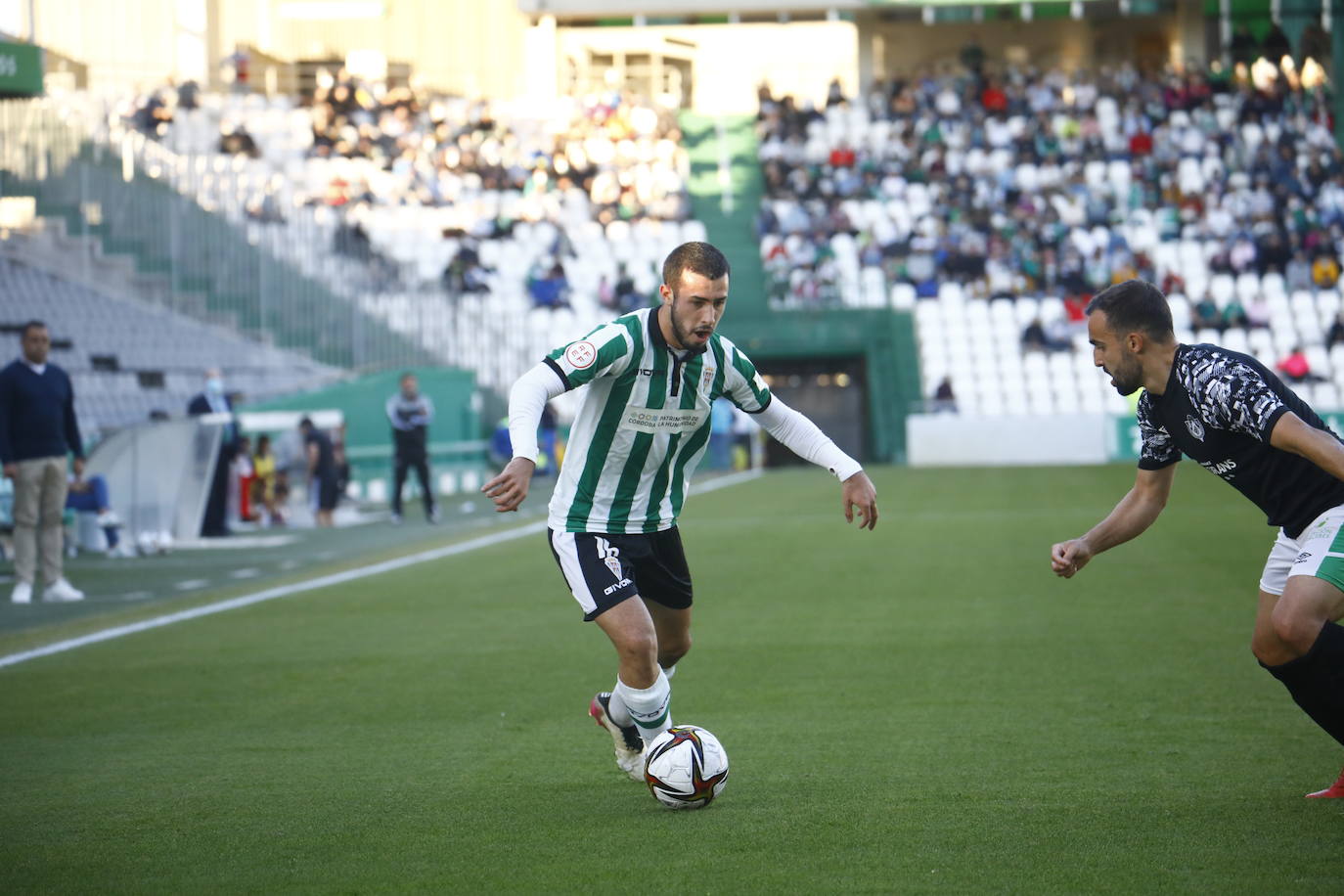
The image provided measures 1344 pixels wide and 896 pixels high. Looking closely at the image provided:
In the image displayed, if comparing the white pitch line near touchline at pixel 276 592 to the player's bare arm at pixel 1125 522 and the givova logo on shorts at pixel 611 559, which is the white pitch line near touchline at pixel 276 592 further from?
the player's bare arm at pixel 1125 522

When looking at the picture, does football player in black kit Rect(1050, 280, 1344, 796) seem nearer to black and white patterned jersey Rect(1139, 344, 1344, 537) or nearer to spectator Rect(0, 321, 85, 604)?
black and white patterned jersey Rect(1139, 344, 1344, 537)

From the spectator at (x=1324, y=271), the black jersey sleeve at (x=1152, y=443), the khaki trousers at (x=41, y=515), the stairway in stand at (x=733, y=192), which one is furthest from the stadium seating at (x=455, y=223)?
the black jersey sleeve at (x=1152, y=443)

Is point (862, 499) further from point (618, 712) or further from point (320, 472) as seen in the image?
point (320, 472)

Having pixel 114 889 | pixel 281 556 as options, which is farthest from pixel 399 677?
pixel 281 556

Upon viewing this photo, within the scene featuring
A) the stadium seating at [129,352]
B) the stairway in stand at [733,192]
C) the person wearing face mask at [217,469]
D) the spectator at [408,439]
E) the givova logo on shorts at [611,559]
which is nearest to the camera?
the givova logo on shorts at [611,559]

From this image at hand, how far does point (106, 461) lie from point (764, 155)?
26.8 m

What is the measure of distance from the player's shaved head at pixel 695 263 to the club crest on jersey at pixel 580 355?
0.38 m

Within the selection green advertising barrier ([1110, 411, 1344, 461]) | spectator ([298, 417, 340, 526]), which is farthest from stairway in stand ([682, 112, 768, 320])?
spectator ([298, 417, 340, 526])

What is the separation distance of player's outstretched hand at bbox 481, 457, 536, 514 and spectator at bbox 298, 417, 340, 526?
1704cm

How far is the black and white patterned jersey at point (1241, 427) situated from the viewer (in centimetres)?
553

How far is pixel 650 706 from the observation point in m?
6.24

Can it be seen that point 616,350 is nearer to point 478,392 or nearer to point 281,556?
point 281,556

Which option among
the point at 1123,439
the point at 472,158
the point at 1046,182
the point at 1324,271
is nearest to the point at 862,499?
the point at 1123,439

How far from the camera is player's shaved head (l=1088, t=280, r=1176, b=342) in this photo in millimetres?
5766
